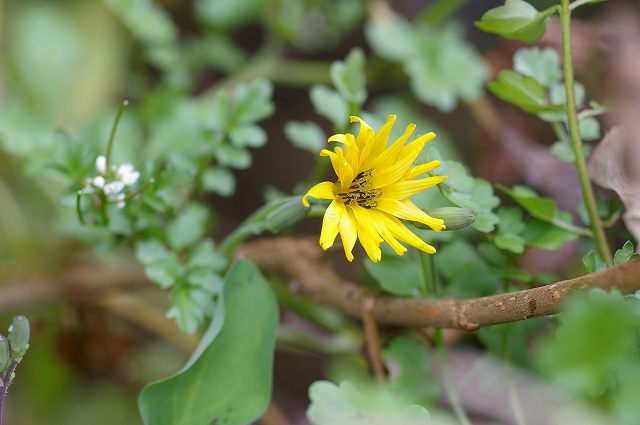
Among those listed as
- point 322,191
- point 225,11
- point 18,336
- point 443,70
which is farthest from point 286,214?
point 225,11

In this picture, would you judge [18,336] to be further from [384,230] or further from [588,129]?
[588,129]

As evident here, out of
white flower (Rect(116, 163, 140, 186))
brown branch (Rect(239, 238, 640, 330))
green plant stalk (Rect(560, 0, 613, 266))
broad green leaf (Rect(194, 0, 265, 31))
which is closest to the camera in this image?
brown branch (Rect(239, 238, 640, 330))

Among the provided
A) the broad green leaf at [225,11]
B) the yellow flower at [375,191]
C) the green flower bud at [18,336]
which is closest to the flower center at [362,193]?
the yellow flower at [375,191]

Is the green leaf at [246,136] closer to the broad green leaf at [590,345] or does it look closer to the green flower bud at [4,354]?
the green flower bud at [4,354]

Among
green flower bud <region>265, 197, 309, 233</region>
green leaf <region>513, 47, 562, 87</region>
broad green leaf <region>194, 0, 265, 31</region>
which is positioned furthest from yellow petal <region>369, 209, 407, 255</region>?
broad green leaf <region>194, 0, 265, 31</region>

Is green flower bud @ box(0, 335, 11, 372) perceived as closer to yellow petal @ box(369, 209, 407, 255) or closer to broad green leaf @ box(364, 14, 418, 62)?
yellow petal @ box(369, 209, 407, 255)

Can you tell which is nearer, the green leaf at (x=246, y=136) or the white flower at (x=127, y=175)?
the white flower at (x=127, y=175)
